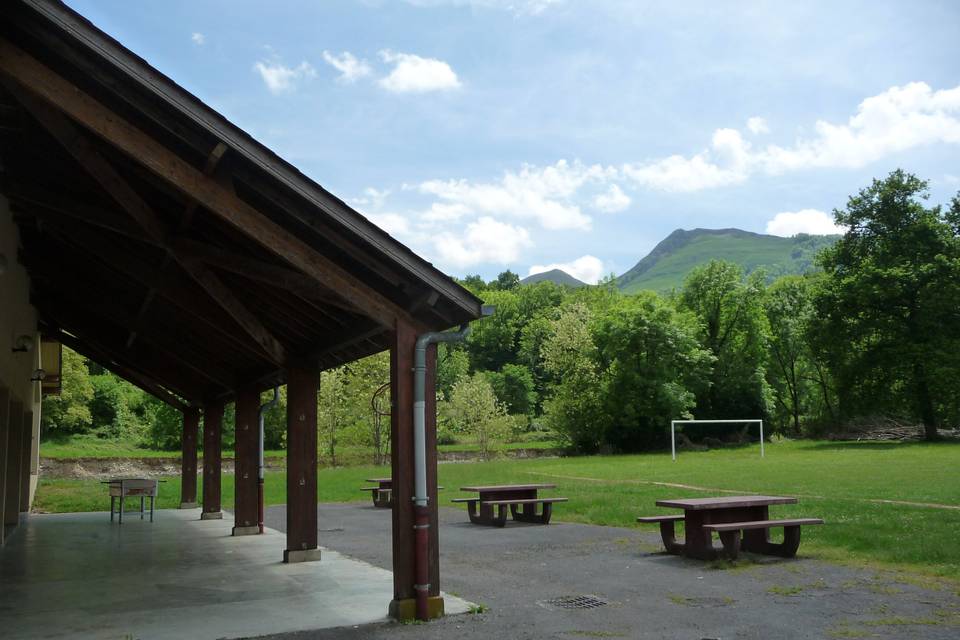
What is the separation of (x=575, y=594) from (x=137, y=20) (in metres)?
8.50

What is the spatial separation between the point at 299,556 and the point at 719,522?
4.82 meters

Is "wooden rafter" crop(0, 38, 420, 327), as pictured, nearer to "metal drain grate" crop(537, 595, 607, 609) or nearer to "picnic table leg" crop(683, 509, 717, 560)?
"metal drain grate" crop(537, 595, 607, 609)

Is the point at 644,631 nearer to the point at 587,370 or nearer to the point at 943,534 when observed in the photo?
the point at 943,534

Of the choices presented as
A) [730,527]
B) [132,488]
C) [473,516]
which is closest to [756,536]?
[730,527]

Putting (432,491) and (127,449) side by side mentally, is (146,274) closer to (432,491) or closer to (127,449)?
(432,491)

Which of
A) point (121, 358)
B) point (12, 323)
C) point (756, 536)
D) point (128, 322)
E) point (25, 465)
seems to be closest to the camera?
point (756, 536)

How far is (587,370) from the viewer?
43250 mm

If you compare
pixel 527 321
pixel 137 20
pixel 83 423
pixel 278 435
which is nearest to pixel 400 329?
pixel 137 20

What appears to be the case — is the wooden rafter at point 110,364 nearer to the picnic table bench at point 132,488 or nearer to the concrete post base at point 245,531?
the picnic table bench at point 132,488

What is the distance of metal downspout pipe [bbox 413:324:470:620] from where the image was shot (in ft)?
20.5

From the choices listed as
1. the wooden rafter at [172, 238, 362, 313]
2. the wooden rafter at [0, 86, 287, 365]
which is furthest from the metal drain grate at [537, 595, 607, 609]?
the wooden rafter at [0, 86, 287, 365]

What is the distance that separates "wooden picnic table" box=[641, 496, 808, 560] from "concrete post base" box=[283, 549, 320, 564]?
386cm

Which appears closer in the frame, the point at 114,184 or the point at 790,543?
the point at 114,184

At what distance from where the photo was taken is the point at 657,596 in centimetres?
708
